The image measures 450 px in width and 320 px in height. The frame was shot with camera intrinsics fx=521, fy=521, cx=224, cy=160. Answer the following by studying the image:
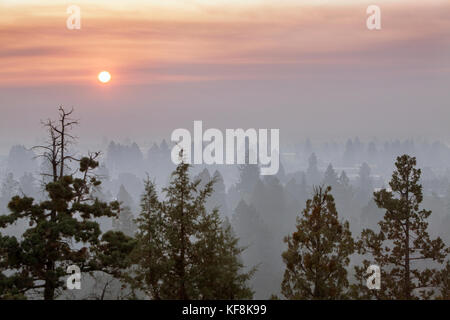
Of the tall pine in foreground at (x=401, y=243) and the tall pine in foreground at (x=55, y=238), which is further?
the tall pine in foreground at (x=401, y=243)

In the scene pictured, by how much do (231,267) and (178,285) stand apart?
6.07 feet

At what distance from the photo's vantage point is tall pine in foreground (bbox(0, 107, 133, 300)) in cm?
1772

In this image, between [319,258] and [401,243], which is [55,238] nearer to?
[319,258]

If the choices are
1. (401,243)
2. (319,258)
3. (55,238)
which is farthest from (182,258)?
(401,243)

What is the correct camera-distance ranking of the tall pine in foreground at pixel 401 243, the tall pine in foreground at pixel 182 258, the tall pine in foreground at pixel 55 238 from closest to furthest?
the tall pine in foreground at pixel 182 258, the tall pine in foreground at pixel 55 238, the tall pine in foreground at pixel 401 243

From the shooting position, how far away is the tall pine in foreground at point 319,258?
17234 mm

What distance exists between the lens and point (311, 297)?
1750cm

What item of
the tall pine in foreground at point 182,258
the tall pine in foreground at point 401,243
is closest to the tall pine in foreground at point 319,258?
the tall pine in foreground at point 182,258

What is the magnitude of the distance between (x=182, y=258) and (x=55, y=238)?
176 inches

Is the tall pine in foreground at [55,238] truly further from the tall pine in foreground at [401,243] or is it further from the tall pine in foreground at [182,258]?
the tall pine in foreground at [401,243]

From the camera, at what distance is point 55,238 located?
708 inches

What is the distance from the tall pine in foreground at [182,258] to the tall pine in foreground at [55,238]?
1.46m

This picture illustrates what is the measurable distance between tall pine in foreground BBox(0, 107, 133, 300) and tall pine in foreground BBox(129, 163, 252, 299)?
146 centimetres
